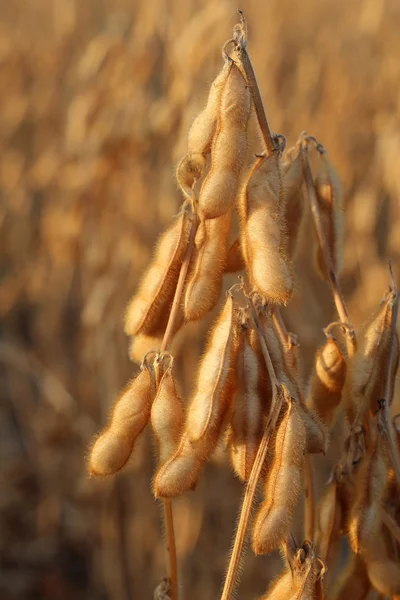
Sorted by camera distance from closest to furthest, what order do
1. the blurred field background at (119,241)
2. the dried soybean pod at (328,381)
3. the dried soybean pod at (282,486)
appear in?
1. the dried soybean pod at (282,486)
2. the dried soybean pod at (328,381)
3. the blurred field background at (119,241)

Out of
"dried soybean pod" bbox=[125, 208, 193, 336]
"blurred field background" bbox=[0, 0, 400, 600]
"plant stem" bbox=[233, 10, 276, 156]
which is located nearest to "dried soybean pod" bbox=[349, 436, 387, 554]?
"dried soybean pod" bbox=[125, 208, 193, 336]

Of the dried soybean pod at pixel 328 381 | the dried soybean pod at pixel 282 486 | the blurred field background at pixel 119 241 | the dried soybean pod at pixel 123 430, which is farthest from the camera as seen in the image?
the blurred field background at pixel 119 241

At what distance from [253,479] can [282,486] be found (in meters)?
0.04

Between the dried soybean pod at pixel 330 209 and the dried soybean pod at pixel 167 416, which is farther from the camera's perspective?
the dried soybean pod at pixel 330 209

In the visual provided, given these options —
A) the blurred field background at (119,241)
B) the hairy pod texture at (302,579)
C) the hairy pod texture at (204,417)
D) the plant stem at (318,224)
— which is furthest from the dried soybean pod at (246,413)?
the blurred field background at (119,241)

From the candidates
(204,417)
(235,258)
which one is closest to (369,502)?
(204,417)

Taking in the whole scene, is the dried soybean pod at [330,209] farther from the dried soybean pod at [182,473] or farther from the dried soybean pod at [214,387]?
the dried soybean pod at [182,473]

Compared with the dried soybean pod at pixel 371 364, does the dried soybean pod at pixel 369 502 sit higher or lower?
lower

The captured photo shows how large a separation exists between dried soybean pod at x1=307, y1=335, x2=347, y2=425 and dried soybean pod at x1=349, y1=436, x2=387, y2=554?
0.36 ft

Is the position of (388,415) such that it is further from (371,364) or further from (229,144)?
(229,144)

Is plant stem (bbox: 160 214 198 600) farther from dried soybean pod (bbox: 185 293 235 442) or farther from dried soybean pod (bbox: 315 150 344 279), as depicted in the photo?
dried soybean pod (bbox: 315 150 344 279)

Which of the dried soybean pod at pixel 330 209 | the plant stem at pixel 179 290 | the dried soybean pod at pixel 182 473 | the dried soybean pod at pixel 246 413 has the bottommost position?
the dried soybean pod at pixel 182 473

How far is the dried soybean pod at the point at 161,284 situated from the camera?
43.7 inches

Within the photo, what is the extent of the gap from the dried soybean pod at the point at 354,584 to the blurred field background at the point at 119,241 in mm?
1414
